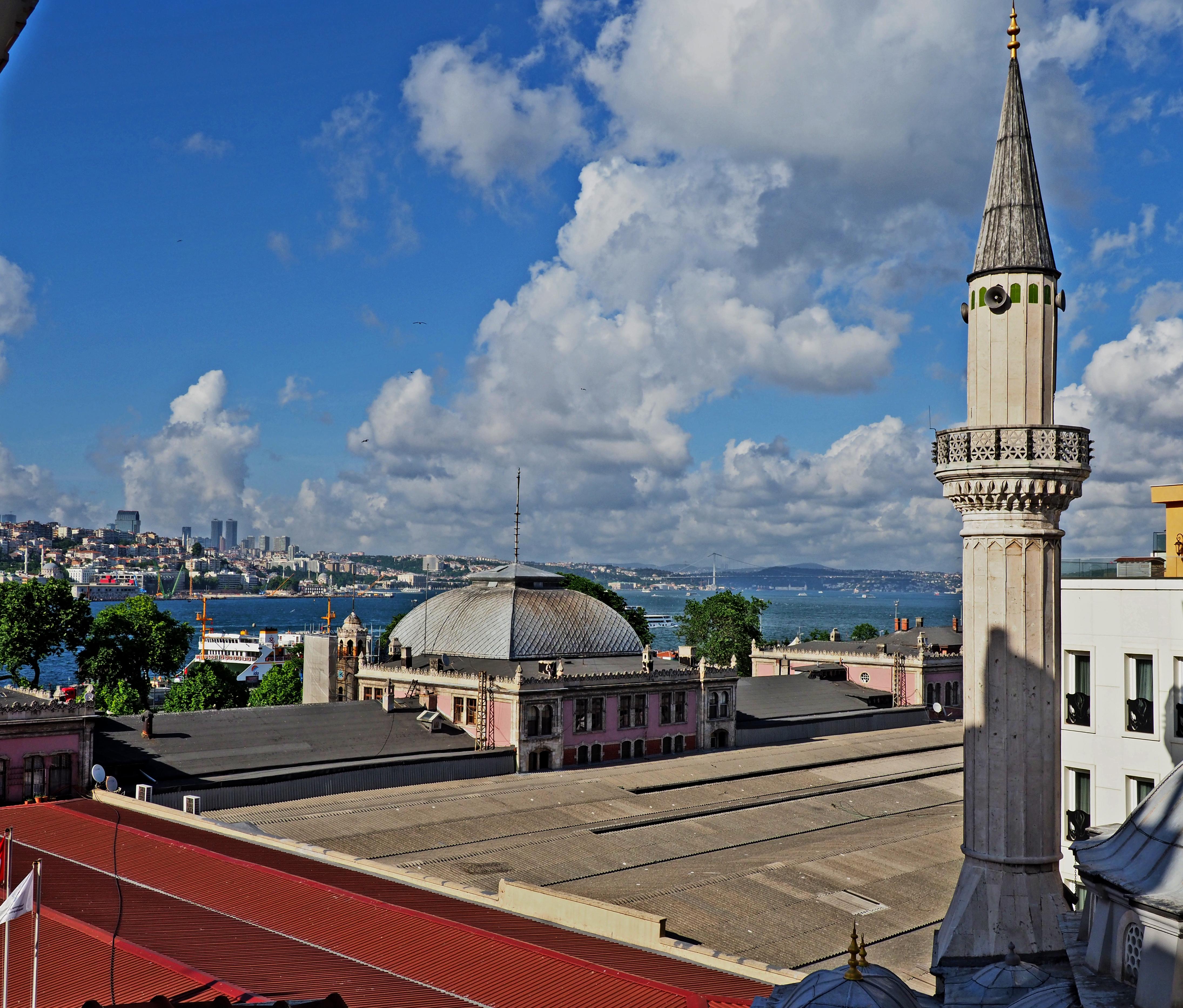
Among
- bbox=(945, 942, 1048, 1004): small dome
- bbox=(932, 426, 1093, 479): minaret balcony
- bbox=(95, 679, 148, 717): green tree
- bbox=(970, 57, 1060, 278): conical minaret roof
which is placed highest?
bbox=(970, 57, 1060, 278): conical minaret roof

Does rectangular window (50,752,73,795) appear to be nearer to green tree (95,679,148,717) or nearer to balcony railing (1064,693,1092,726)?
balcony railing (1064,693,1092,726)

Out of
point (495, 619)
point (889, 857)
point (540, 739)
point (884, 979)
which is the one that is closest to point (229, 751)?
point (540, 739)

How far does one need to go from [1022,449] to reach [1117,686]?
9.48 metres

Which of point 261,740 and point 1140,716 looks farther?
point 261,740

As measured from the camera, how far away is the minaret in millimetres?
27797

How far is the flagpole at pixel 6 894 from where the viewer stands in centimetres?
2230

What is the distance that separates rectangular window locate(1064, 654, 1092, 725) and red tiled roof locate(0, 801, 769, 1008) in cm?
1437

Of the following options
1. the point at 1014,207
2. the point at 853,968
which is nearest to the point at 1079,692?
the point at 1014,207

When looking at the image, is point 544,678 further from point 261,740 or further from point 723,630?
point 723,630

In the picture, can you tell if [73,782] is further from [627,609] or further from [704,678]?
[627,609]

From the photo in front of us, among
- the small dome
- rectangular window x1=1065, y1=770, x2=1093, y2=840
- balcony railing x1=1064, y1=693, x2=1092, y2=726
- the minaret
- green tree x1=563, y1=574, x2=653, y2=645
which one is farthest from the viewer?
green tree x1=563, y1=574, x2=653, y2=645

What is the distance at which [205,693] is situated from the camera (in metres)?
97.8

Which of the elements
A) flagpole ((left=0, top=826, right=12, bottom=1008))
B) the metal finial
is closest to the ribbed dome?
flagpole ((left=0, top=826, right=12, bottom=1008))

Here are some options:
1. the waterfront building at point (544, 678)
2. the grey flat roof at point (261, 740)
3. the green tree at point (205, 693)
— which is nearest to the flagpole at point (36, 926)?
the grey flat roof at point (261, 740)
